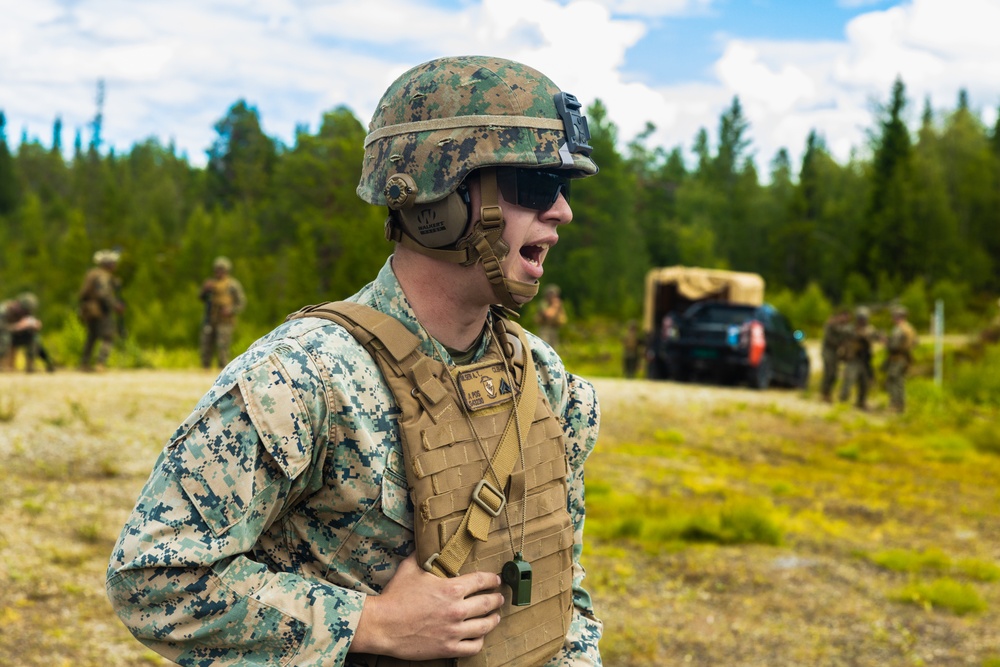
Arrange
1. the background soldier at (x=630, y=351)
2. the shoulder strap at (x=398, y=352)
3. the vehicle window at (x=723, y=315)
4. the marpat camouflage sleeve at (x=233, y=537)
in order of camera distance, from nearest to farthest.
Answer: the marpat camouflage sleeve at (x=233, y=537), the shoulder strap at (x=398, y=352), the vehicle window at (x=723, y=315), the background soldier at (x=630, y=351)

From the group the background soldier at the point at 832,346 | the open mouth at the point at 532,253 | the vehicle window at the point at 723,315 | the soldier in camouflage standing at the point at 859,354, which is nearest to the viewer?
the open mouth at the point at 532,253

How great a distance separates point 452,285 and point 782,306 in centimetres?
4201

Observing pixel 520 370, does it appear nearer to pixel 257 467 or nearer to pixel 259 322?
pixel 257 467

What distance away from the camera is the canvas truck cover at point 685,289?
2220 centimetres

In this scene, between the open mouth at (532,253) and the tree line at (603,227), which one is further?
the tree line at (603,227)

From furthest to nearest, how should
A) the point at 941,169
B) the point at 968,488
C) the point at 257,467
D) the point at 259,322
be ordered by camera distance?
1. the point at 941,169
2. the point at 259,322
3. the point at 968,488
4. the point at 257,467

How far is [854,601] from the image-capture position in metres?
6.83

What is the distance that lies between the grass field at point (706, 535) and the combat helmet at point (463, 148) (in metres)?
4.24

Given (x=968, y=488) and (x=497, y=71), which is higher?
(x=497, y=71)

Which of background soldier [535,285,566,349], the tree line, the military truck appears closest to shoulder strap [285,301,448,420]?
background soldier [535,285,566,349]

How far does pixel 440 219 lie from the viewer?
2.03 metres

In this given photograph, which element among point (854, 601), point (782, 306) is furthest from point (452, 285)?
point (782, 306)

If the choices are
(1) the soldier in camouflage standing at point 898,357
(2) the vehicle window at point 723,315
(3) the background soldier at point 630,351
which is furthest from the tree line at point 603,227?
(1) the soldier in camouflage standing at point 898,357

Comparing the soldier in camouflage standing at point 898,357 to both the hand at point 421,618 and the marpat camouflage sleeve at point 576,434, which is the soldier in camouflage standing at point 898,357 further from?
the hand at point 421,618
